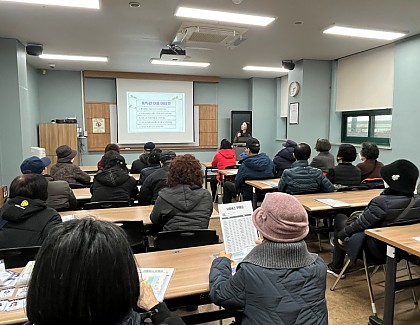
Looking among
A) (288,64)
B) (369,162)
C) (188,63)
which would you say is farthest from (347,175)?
(188,63)

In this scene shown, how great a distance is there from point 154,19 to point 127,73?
427 cm

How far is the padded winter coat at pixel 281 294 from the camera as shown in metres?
1.23

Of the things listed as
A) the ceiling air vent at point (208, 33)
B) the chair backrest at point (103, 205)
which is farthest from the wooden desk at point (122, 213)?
the ceiling air vent at point (208, 33)

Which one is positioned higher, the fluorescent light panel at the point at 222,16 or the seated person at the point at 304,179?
the fluorescent light panel at the point at 222,16

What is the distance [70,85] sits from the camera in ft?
26.7

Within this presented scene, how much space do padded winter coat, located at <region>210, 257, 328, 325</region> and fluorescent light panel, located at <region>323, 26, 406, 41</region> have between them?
4.23 meters

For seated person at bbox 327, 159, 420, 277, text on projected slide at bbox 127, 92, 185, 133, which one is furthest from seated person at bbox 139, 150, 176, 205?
text on projected slide at bbox 127, 92, 185, 133

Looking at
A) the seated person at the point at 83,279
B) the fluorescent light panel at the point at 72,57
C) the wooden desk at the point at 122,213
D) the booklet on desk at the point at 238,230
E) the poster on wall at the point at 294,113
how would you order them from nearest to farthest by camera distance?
the seated person at the point at 83,279 < the booklet on desk at the point at 238,230 < the wooden desk at the point at 122,213 < the fluorescent light panel at the point at 72,57 < the poster on wall at the point at 294,113

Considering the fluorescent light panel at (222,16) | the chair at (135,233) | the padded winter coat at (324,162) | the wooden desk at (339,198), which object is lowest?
the chair at (135,233)

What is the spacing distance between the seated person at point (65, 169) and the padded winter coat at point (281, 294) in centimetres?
339

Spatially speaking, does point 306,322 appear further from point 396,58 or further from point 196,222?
point 396,58

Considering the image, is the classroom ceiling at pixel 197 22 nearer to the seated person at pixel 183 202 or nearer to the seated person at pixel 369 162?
the seated person at pixel 369 162

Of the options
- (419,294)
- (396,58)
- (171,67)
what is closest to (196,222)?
(419,294)

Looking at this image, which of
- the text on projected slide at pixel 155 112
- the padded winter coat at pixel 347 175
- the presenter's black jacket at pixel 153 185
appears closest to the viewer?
the presenter's black jacket at pixel 153 185
